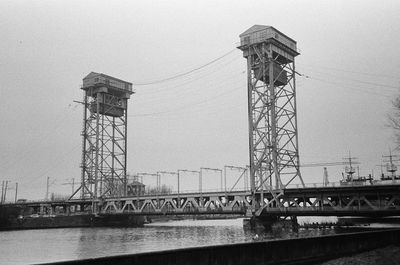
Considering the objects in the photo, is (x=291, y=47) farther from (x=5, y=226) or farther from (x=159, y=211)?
(x=5, y=226)

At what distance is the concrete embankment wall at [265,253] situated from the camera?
551 inches

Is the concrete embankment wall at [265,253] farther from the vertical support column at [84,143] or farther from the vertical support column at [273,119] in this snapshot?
the vertical support column at [84,143]

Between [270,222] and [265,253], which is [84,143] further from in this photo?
[265,253]

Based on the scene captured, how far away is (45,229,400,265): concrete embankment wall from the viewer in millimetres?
13992

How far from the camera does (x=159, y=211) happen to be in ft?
275

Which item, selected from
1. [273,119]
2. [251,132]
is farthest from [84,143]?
[273,119]

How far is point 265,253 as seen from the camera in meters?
16.9

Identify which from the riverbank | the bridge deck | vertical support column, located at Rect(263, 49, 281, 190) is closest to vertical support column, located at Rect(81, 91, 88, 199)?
the bridge deck

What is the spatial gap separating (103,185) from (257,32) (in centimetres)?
5575

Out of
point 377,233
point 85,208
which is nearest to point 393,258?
point 377,233

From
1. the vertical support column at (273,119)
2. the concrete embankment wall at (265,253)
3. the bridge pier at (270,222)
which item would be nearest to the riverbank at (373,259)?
the concrete embankment wall at (265,253)

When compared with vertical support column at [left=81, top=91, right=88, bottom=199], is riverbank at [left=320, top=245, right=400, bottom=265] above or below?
below

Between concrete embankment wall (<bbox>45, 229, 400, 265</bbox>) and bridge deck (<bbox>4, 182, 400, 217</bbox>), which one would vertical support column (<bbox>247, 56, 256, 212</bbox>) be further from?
concrete embankment wall (<bbox>45, 229, 400, 265</bbox>)

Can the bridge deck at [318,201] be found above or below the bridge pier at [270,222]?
above
